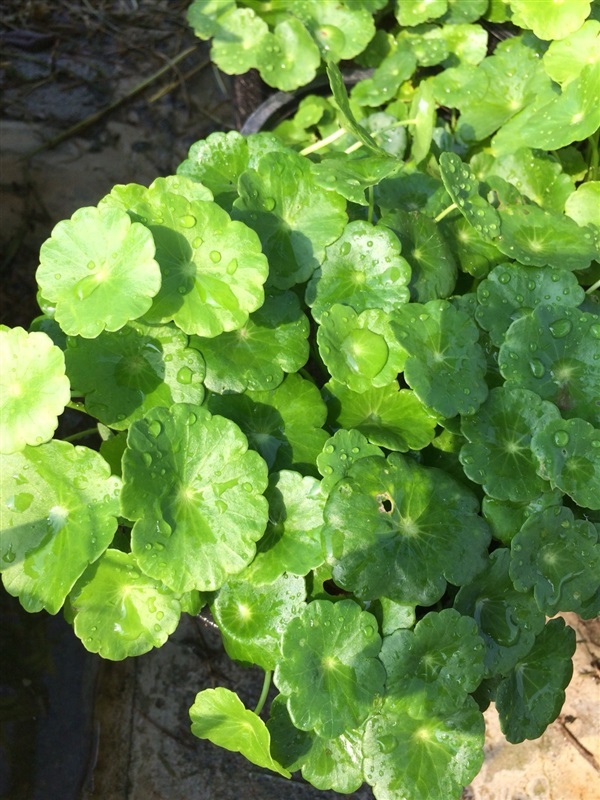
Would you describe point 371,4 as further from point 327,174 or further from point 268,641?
point 268,641

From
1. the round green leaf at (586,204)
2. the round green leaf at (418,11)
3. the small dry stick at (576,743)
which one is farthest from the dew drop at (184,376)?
the small dry stick at (576,743)

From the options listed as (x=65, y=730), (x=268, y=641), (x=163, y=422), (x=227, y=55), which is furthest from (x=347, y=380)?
(x=65, y=730)

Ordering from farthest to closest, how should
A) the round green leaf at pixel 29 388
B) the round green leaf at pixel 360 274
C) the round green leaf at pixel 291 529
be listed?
1. the round green leaf at pixel 360 274
2. the round green leaf at pixel 291 529
3. the round green leaf at pixel 29 388

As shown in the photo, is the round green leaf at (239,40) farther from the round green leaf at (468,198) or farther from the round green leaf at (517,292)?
the round green leaf at (517,292)

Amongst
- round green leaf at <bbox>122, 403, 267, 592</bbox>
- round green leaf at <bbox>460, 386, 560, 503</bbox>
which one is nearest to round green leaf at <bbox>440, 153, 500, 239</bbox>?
round green leaf at <bbox>460, 386, 560, 503</bbox>

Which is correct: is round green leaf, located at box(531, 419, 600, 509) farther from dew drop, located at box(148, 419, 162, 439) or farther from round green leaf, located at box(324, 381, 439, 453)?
dew drop, located at box(148, 419, 162, 439)

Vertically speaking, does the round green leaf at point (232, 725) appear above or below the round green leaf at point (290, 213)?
below
